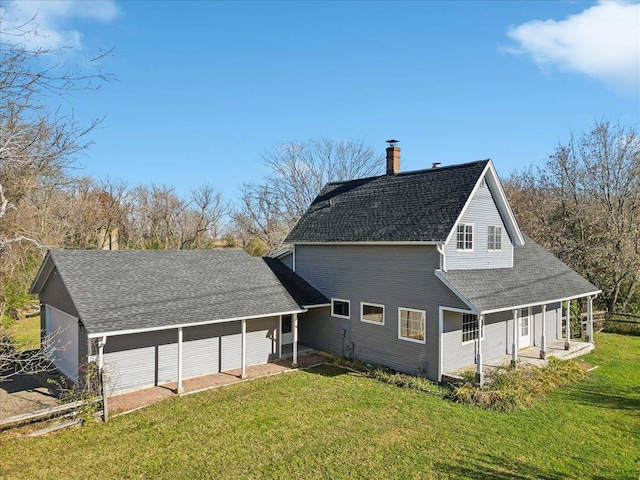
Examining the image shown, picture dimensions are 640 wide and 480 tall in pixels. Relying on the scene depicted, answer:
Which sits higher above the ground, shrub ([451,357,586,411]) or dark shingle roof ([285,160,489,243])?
dark shingle roof ([285,160,489,243])

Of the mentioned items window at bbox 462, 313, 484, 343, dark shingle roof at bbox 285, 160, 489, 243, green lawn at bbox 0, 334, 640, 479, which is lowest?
green lawn at bbox 0, 334, 640, 479

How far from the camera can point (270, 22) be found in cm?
1532

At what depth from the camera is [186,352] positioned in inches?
535

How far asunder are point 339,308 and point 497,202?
7.53 metres

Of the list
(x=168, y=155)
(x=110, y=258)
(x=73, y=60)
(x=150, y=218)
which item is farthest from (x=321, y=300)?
(x=150, y=218)

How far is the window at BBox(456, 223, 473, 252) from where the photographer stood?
570 inches

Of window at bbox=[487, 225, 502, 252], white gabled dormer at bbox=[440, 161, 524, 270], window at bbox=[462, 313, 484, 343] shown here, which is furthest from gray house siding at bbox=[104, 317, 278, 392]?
window at bbox=[487, 225, 502, 252]

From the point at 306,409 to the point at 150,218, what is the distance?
3526 cm

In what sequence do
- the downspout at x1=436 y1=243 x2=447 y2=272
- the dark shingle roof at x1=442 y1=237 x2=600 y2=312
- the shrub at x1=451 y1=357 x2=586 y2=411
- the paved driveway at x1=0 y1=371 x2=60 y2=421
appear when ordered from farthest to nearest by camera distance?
the downspout at x1=436 y1=243 x2=447 y2=272, the dark shingle roof at x1=442 y1=237 x2=600 y2=312, the shrub at x1=451 y1=357 x2=586 y2=411, the paved driveway at x1=0 y1=371 x2=60 y2=421

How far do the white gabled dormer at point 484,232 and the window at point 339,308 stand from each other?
4.66m

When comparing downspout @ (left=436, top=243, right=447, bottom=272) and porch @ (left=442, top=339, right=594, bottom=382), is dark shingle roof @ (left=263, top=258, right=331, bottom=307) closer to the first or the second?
downspout @ (left=436, top=243, right=447, bottom=272)

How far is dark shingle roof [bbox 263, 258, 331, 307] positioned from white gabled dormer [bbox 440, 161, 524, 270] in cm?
560

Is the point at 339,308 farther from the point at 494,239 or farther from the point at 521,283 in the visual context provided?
the point at 521,283

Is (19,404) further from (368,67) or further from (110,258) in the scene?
(368,67)
